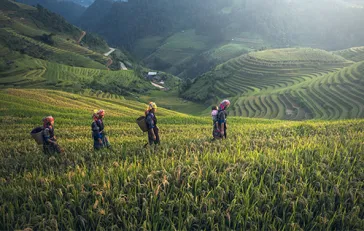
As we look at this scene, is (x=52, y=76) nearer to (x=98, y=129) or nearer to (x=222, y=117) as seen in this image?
(x=98, y=129)

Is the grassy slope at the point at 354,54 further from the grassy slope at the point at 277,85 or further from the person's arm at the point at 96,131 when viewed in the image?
the person's arm at the point at 96,131

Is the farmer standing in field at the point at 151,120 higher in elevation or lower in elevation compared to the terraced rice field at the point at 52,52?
lower

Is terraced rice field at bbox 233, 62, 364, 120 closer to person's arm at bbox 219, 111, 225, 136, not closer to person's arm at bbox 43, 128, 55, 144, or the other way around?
person's arm at bbox 219, 111, 225, 136

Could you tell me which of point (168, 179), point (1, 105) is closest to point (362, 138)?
point (168, 179)

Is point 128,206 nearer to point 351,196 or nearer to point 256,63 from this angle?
point 351,196

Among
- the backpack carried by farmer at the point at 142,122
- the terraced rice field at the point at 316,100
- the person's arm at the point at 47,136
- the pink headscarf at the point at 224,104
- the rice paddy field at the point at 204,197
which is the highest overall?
the terraced rice field at the point at 316,100

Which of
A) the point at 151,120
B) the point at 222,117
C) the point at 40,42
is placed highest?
the point at 40,42

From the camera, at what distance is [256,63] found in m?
131

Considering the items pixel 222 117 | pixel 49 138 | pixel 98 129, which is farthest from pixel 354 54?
pixel 49 138

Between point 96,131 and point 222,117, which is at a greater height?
point 222,117

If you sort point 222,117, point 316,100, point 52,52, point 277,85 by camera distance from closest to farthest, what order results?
point 222,117 → point 316,100 → point 277,85 → point 52,52

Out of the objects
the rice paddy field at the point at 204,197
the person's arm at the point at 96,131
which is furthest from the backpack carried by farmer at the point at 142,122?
the rice paddy field at the point at 204,197

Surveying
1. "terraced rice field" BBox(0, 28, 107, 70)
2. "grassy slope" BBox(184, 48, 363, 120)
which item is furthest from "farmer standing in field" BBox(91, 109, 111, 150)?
"terraced rice field" BBox(0, 28, 107, 70)

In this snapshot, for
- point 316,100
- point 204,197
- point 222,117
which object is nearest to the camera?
point 204,197
